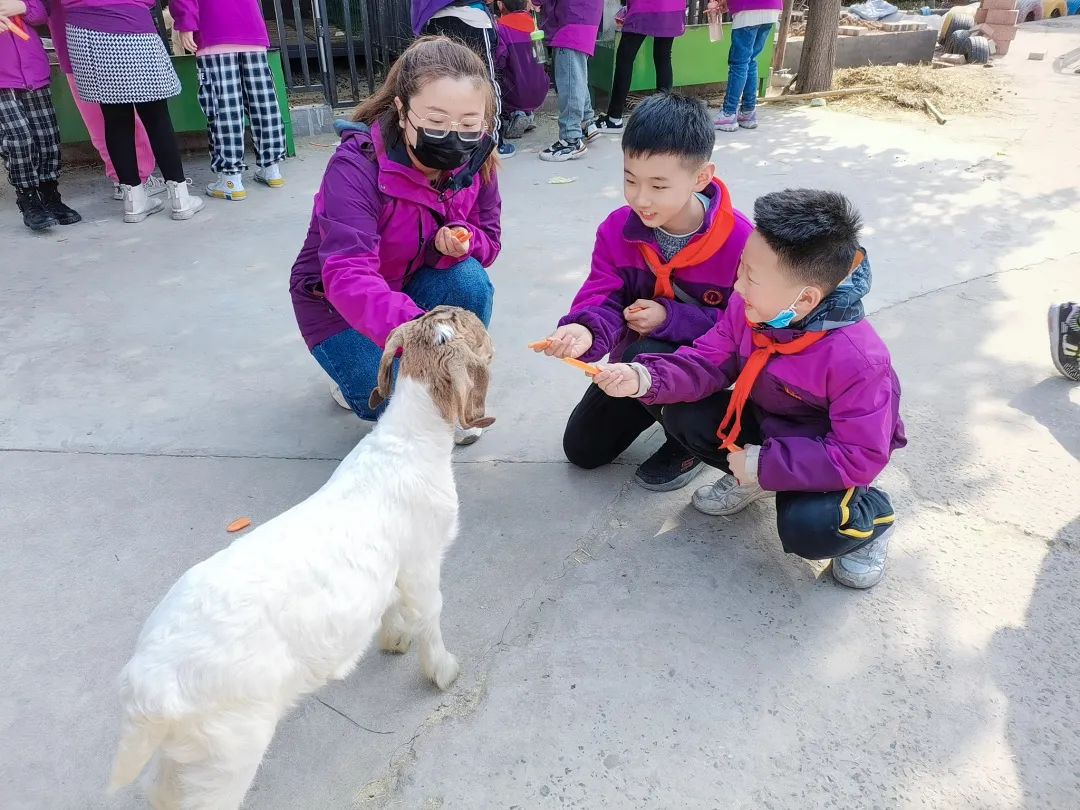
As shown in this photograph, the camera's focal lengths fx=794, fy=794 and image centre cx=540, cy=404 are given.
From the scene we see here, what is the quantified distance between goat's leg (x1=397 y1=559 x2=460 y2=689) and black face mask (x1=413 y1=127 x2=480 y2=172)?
148cm

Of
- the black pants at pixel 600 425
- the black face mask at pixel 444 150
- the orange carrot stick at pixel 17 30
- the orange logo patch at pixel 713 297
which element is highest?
the orange carrot stick at pixel 17 30

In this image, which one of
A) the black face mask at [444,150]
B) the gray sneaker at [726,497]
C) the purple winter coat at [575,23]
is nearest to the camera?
the black face mask at [444,150]

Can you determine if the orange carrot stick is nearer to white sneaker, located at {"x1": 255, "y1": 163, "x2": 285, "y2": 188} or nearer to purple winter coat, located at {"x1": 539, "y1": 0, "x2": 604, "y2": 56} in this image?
white sneaker, located at {"x1": 255, "y1": 163, "x2": 285, "y2": 188}

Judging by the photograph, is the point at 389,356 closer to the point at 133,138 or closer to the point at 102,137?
the point at 133,138

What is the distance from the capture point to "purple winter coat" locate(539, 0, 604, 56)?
691 cm

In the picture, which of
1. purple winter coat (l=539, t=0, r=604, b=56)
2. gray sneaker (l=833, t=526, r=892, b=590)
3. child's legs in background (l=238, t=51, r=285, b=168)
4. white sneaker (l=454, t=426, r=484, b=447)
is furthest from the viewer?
purple winter coat (l=539, t=0, r=604, b=56)

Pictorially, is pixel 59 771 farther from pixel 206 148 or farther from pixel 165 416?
pixel 206 148

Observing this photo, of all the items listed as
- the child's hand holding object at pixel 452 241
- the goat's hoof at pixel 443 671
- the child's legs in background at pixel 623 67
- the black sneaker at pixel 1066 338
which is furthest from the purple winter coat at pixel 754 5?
the goat's hoof at pixel 443 671

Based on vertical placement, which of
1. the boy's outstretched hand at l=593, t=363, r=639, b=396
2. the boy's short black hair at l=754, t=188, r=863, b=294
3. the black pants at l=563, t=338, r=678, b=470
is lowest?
the black pants at l=563, t=338, r=678, b=470

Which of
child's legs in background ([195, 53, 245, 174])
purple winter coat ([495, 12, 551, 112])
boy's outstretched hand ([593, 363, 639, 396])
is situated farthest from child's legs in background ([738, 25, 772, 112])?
boy's outstretched hand ([593, 363, 639, 396])

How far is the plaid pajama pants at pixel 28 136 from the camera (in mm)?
5129

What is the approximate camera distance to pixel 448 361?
6.87 feet

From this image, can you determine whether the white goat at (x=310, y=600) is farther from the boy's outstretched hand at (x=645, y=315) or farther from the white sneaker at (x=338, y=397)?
the white sneaker at (x=338, y=397)

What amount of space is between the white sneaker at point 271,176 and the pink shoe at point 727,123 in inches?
161
